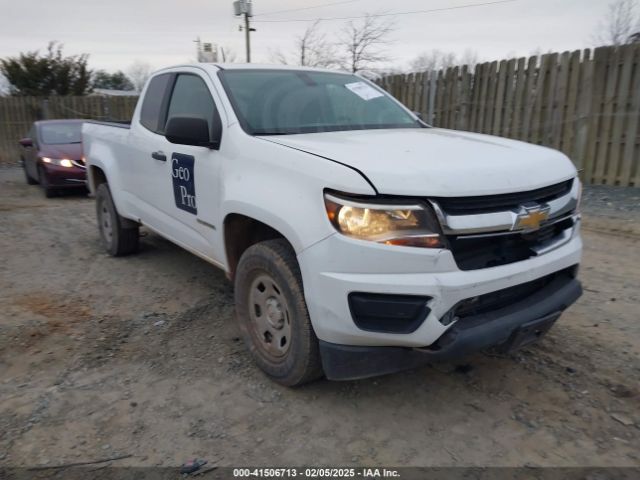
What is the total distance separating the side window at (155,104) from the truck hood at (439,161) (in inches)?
70.9

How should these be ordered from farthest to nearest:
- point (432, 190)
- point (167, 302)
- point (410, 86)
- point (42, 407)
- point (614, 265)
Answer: point (410, 86) → point (614, 265) → point (167, 302) → point (42, 407) → point (432, 190)

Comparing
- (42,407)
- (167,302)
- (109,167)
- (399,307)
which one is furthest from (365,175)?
(109,167)

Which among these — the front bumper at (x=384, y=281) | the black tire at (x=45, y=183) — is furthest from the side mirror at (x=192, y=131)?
the black tire at (x=45, y=183)

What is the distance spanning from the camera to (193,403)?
2.95 metres

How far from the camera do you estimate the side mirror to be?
3.32m

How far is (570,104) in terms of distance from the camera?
8.25 m

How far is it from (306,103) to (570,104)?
620 centimetres

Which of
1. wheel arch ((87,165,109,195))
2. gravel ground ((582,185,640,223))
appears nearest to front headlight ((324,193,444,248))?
wheel arch ((87,165,109,195))

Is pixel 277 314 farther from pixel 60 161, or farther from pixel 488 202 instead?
pixel 60 161

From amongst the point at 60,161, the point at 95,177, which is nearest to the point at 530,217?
the point at 95,177

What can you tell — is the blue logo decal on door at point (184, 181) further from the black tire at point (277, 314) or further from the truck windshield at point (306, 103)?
the black tire at point (277, 314)

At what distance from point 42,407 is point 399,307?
82.6 inches

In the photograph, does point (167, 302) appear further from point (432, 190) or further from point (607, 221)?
point (607, 221)

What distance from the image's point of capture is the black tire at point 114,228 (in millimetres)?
5516
